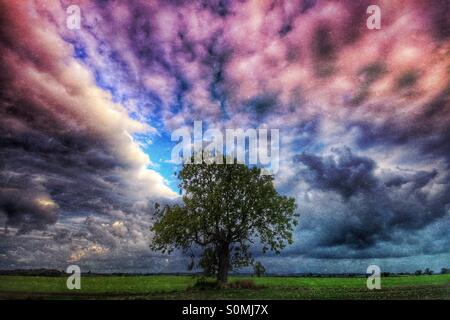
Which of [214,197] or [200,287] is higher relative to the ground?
[214,197]

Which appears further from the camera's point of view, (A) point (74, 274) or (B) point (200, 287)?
(B) point (200, 287)

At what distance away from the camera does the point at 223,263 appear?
156 feet

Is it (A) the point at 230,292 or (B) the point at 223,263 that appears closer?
(A) the point at 230,292

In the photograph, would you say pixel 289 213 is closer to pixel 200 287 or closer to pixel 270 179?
pixel 270 179

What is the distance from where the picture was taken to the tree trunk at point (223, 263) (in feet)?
154

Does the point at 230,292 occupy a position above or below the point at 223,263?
below

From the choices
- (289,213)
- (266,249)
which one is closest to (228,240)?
(266,249)

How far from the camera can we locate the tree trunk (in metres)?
47.0

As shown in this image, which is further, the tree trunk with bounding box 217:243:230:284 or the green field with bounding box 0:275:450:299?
the tree trunk with bounding box 217:243:230:284

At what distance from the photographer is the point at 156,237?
150ft
